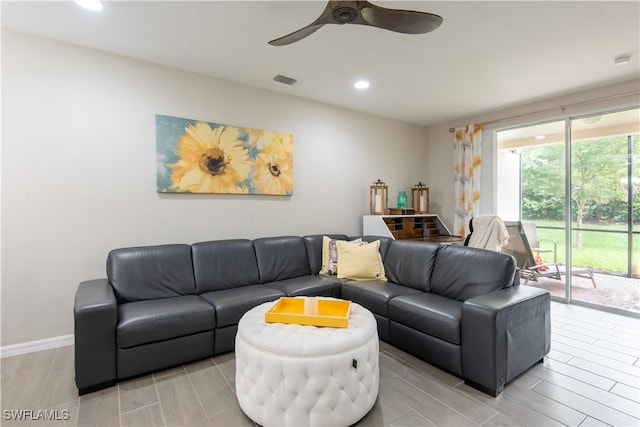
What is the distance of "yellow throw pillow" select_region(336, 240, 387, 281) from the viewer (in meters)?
3.33

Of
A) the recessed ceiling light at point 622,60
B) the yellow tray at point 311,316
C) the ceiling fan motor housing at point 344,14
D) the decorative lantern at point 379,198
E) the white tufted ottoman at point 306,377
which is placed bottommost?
the white tufted ottoman at point 306,377

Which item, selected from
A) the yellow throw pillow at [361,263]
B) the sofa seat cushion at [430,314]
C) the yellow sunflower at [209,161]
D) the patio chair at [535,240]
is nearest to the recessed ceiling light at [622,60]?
A: the patio chair at [535,240]

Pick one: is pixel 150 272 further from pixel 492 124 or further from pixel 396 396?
pixel 492 124

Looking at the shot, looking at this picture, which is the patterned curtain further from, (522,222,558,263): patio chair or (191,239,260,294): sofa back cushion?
(191,239,260,294): sofa back cushion

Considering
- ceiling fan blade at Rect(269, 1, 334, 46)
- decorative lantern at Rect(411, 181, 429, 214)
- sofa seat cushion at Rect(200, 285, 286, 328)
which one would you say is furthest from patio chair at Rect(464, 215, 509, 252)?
ceiling fan blade at Rect(269, 1, 334, 46)

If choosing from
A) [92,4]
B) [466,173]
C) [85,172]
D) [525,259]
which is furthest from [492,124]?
[85,172]

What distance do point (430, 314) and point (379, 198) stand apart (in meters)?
2.35

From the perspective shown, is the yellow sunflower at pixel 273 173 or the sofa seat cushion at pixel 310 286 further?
the yellow sunflower at pixel 273 173

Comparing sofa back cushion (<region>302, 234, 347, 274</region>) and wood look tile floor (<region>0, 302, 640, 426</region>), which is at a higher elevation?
sofa back cushion (<region>302, 234, 347, 274</region>)

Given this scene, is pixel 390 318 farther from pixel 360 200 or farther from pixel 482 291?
pixel 360 200

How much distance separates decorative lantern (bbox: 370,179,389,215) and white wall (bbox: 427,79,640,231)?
1.36 metres

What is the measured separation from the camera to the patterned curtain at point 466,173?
4.71 meters

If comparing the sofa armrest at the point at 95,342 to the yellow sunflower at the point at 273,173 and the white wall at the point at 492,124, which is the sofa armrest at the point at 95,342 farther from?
the white wall at the point at 492,124

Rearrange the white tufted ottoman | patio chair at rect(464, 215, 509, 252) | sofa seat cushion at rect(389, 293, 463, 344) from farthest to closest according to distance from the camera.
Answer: patio chair at rect(464, 215, 509, 252), sofa seat cushion at rect(389, 293, 463, 344), the white tufted ottoman
